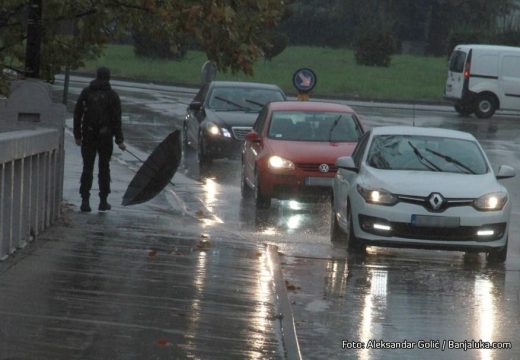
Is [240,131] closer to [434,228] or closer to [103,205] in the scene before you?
[103,205]

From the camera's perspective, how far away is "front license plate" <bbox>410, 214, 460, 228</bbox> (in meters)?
14.3

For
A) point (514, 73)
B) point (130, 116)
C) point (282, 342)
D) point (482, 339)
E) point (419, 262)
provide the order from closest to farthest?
point (282, 342)
point (482, 339)
point (419, 262)
point (130, 116)
point (514, 73)

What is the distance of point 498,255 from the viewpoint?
48.3 ft

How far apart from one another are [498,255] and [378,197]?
4.62 feet

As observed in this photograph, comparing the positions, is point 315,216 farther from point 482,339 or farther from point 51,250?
point 482,339

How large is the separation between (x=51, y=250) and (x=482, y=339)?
4.62m

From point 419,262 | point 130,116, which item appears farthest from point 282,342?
point 130,116

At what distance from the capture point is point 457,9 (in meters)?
82.0

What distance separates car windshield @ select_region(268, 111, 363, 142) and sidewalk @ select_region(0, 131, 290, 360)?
433cm

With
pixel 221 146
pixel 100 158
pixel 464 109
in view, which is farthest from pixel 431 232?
pixel 464 109

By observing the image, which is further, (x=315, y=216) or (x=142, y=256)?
(x=315, y=216)

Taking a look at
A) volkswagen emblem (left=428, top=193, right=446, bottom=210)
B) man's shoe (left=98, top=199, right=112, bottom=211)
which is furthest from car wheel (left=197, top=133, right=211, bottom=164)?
volkswagen emblem (left=428, top=193, right=446, bottom=210)

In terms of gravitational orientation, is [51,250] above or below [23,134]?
below

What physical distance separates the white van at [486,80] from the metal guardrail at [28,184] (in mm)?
29139
